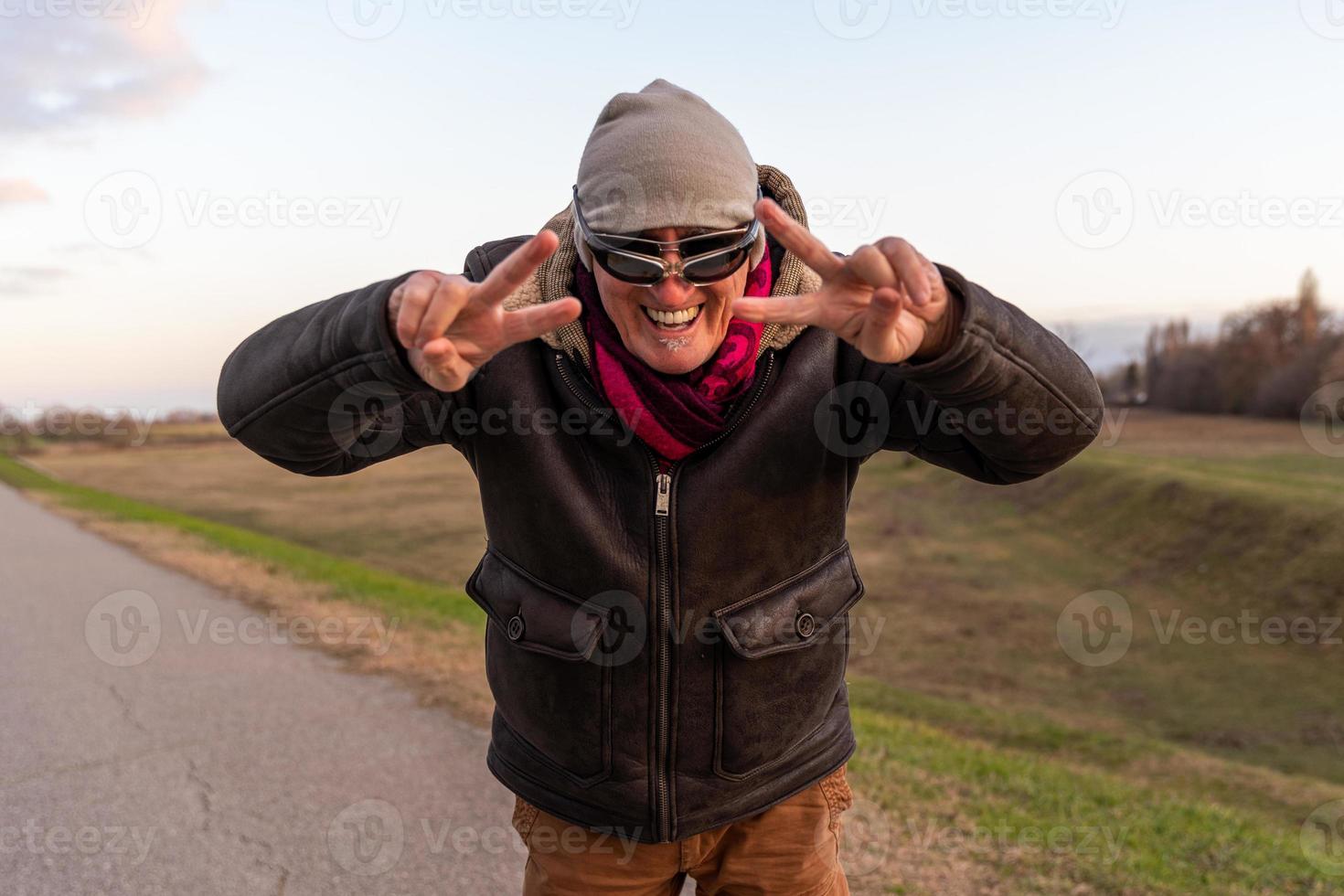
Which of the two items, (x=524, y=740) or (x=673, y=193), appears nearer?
(x=673, y=193)

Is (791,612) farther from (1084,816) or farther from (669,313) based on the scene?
(1084,816)

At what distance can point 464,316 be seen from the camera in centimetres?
200

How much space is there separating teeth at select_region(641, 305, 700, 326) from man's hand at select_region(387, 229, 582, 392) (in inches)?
11.1

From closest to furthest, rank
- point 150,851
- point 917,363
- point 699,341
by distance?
point 917,363 < point 699,341 < point 150,851

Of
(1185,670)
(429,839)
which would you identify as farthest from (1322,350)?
(429,839)

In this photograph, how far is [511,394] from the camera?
2.32 m

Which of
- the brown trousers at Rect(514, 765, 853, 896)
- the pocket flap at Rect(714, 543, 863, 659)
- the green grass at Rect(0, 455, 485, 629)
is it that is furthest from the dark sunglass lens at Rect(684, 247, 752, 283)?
the green grass at Rect(0, 455, 485, 629)

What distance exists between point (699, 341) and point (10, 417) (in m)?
55.0

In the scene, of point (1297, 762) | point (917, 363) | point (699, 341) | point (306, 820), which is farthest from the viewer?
point (1297, 762)

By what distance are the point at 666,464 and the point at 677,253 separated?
482 mm

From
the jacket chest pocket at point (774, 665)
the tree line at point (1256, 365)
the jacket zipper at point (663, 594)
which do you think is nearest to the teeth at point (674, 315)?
the jacket zipper at point (663, 594)

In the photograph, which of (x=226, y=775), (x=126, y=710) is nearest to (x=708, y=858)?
(x=226, y=775)

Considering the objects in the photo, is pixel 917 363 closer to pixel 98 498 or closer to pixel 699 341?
pixel 699 341

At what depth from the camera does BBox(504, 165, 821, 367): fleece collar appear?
7.56ft
